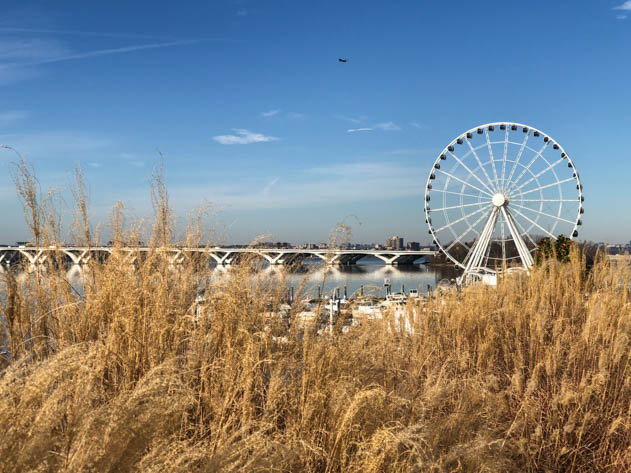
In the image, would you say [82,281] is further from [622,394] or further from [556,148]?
[556,148]

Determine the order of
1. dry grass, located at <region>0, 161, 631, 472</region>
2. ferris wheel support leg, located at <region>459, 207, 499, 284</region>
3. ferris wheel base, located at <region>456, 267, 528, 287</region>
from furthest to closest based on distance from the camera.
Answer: ferris wheel support leg, located at <region>459, 207, 499, 284</region> < ferris wheel base, located at <region>456, 267, 528, 287</region> < dry grass, located at <region>0, 161, 631, 472</region>

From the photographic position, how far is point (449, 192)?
28234 millimetres

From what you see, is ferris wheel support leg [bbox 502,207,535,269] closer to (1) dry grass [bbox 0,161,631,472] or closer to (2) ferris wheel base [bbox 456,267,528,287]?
(2) ferris wheel base [bbox 456,267,528,287]

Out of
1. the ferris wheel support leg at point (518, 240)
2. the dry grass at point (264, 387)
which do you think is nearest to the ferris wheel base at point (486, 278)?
the dry grass at point (264, 387)

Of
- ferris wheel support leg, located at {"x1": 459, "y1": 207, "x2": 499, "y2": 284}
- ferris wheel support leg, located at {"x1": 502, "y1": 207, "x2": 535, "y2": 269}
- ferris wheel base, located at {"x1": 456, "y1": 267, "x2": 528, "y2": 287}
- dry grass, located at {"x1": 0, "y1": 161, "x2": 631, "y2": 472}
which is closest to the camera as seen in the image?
dry grass, located at {"x1": 0, "y1": 161, "x2": 631, "y2": 472}

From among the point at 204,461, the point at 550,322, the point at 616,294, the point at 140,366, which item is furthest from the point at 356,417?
the point at 616,294

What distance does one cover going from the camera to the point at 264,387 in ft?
8.47

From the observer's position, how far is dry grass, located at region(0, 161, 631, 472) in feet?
5.53

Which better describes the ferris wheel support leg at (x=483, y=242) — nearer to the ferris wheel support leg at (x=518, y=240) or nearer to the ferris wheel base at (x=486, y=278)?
the ferris wheel support leg at (x=518, y=240)

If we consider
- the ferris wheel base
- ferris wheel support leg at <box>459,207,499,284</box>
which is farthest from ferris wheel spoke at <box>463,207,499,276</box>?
the ferris wheel base

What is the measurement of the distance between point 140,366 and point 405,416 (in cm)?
149

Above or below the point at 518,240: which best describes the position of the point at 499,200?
above

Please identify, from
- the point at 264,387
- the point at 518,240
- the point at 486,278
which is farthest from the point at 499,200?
the point at 264,387

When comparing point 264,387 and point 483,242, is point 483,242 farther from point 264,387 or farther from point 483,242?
point 264,387
